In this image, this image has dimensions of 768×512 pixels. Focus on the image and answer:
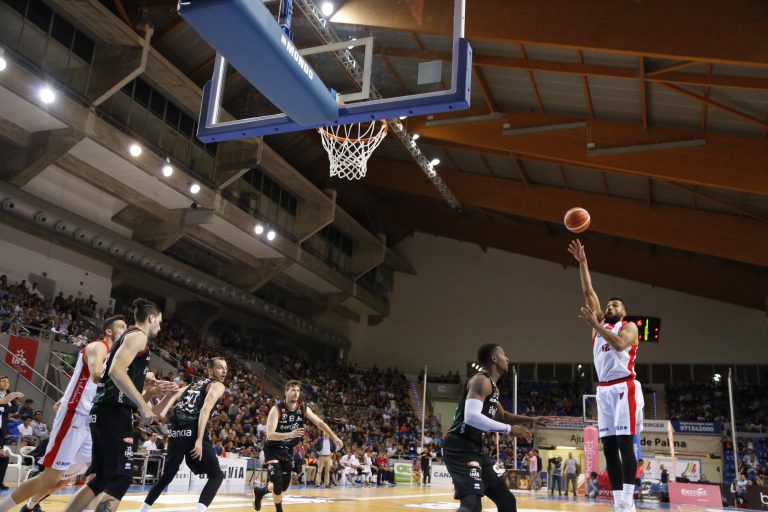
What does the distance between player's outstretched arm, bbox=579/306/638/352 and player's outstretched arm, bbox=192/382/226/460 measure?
342cm

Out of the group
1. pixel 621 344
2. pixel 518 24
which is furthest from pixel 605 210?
pixel 621 344

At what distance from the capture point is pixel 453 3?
723 centimetres

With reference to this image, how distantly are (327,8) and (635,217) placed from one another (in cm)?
1672

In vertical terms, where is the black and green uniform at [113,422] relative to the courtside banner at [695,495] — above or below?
above

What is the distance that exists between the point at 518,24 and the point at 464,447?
10302 millimetres

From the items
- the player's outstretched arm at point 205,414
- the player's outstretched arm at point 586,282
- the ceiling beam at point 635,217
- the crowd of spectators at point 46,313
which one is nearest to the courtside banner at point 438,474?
the ceiling beam at point 635,217

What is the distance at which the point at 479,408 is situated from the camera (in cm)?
457

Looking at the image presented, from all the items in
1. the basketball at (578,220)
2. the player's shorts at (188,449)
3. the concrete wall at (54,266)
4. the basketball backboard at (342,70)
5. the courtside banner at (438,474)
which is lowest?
the courtside banner at (438,474)

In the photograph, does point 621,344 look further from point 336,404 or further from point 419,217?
point 419,217

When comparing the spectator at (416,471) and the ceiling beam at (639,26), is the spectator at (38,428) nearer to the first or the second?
the ceiling beam at (639,26)

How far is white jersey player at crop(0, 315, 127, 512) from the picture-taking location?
4848 mm

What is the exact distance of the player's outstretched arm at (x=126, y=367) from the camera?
4.43 m

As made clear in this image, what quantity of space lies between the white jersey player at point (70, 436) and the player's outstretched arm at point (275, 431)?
2.41 metres

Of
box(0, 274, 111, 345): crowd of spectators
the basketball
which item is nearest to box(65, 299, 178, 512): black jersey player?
the basketball
